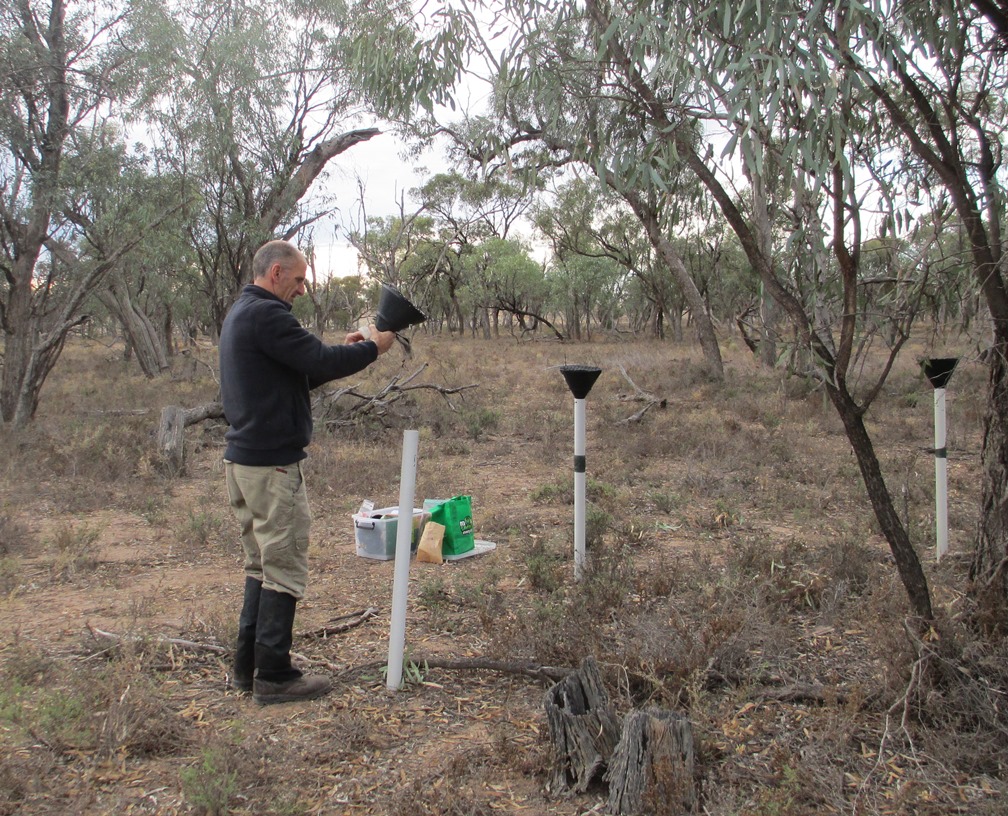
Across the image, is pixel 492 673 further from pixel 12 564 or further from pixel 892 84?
pixel 12 564

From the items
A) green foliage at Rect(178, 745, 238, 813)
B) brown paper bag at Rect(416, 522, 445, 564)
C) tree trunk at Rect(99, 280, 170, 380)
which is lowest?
green foliage at Rect(178, 745, 238, 813)

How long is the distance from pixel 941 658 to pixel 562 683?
4.63 feet

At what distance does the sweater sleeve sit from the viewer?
321cm

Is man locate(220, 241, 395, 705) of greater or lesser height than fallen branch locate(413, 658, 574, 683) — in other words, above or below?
above

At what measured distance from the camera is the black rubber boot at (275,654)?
3.35 m

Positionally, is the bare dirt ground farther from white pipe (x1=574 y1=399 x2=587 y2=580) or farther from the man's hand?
the man's hand

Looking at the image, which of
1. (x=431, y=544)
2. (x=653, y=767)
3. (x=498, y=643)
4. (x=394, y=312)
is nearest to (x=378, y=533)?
(x=431, y=544)

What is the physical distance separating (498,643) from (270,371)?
1.62 m

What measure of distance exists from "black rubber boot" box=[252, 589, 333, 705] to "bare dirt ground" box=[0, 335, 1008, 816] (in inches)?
3.7

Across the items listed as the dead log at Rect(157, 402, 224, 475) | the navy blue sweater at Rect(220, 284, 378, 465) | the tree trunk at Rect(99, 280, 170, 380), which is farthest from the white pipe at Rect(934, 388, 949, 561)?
the tree trunk at Rect(99, 280, 170, 380)

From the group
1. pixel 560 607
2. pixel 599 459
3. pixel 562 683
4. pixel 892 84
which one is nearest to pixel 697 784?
pixel 562 683

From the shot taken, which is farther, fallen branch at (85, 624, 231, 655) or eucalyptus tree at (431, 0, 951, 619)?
fallen branch at (85, 624, 231, 655)

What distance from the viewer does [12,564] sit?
17.8 ft

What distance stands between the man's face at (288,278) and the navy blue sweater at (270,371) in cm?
6
